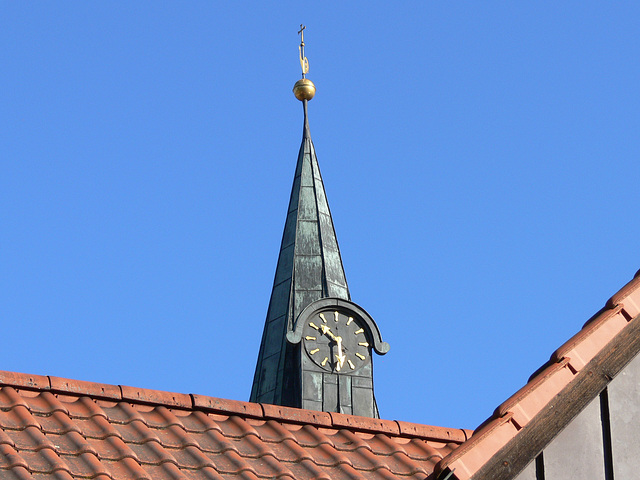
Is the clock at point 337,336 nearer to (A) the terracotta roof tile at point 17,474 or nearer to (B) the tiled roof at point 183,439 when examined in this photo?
(B) the tiled roof at point 183,439

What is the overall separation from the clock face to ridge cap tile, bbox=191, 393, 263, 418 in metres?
15.1

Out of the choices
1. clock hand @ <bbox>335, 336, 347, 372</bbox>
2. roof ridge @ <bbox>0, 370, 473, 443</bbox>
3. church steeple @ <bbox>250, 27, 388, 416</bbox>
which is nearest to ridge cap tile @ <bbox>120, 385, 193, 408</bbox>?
roof ridge @ <bbox>0, 370, 473, 443</bbox>

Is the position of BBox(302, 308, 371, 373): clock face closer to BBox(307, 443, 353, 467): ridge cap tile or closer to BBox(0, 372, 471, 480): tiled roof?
BBox(0, 372, 471, 480): tiled roof

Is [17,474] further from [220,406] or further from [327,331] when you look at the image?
[327,331]

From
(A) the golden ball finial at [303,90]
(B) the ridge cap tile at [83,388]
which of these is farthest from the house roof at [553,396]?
(A) the golden ball finial at [303,90]

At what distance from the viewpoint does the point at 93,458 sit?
877 centimetres

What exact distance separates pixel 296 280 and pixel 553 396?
18.5m

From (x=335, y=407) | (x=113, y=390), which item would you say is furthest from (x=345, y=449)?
(x=335, y=407)

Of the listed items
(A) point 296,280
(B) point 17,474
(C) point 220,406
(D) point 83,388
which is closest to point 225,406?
(C) point 220,406

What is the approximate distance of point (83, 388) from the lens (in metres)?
9.59

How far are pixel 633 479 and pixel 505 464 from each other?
2.36 feet

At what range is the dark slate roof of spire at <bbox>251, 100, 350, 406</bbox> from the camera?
1026 inches

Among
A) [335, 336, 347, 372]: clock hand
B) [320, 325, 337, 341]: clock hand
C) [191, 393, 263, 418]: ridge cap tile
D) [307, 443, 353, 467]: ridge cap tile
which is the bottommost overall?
[307, 443, 353, 467]: ridge cap tile

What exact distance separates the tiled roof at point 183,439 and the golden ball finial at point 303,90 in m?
20.4
